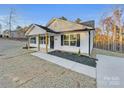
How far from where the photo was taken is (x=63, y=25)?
15.6 meters

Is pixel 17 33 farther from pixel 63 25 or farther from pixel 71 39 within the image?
pixel 71 39

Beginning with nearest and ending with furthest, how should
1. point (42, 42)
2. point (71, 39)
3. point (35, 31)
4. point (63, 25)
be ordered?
point (71, 39) → point (63, 25) → point (35, 31) → point (42, 42)

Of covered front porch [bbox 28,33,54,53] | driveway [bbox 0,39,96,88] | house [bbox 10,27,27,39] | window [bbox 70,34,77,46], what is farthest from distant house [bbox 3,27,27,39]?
driveway [bbox 0,39,96,88]

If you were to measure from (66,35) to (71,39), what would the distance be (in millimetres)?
809

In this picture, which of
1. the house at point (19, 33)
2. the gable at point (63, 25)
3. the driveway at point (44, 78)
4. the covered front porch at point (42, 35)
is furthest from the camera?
the house at point (19, 33)

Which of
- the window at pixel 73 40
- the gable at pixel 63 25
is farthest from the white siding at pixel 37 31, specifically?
the window at pixel 73 40

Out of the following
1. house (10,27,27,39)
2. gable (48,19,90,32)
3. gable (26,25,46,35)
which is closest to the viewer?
gable (48,19,90,32)

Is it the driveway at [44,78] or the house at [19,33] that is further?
the house at [19,33]

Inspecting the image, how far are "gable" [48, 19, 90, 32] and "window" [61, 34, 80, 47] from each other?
70 centimetres

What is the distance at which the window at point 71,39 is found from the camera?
1391 cm

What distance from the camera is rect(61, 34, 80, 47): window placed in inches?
548

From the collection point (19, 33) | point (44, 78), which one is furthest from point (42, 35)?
point (44, 78)

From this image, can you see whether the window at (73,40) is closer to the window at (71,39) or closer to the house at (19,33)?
the window at (71,39)

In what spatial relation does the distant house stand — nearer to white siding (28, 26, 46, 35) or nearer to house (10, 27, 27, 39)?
house (10, 27, 27, 39)
